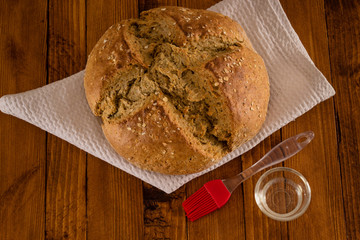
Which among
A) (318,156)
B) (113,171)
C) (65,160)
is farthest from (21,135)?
(318,156)

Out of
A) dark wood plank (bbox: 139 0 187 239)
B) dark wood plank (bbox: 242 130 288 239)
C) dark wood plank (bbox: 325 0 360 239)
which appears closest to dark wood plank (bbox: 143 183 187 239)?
dark wood plank (bbox: 139 0 187 239)

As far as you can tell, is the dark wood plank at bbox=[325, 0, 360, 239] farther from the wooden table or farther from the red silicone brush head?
the red silicone brush head

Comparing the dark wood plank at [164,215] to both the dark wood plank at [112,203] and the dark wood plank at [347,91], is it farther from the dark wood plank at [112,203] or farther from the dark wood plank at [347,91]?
the dark wood plank at [347,91]

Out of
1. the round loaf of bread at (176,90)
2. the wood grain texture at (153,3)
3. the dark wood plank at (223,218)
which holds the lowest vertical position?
the dark wood plank at (223,218)

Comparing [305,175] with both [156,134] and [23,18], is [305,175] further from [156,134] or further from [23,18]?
[23,18]

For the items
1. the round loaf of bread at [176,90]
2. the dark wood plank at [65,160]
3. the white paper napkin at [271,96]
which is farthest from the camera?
the dark wood plank at [65,160]

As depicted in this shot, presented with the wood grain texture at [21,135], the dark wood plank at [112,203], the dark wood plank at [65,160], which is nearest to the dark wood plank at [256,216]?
the dark wood plank at [112,203]
